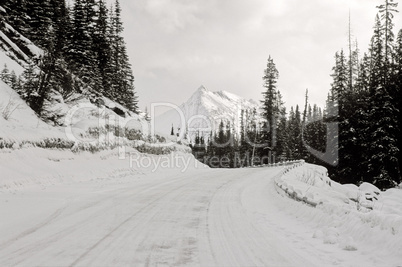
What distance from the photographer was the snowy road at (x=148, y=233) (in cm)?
452

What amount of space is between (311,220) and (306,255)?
2854 millimetres

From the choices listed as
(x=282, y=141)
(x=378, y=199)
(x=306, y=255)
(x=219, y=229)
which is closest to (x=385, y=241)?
(x=306, y=255)

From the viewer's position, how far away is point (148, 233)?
5.96 meters

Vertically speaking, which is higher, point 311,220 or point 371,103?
point 371,103

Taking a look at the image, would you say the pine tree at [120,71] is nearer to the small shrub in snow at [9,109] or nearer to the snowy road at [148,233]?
the small shrub in snow at [9,109]

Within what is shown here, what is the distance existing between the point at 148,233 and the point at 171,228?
65cm

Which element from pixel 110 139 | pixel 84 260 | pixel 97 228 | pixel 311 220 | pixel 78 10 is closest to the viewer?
pixel 84 260

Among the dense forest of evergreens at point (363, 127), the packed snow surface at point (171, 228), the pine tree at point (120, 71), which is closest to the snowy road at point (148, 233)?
the packed snow surface at point (171, 228)

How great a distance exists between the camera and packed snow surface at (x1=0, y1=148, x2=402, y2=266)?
459cm

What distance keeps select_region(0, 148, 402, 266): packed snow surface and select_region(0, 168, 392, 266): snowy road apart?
0.05 ft

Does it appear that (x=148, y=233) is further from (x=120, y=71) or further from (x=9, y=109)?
(x=120, y=71)

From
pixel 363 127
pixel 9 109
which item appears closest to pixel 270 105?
pixel 363 127

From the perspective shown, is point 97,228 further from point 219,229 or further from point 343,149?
point 343,149

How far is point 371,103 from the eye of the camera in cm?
2966
